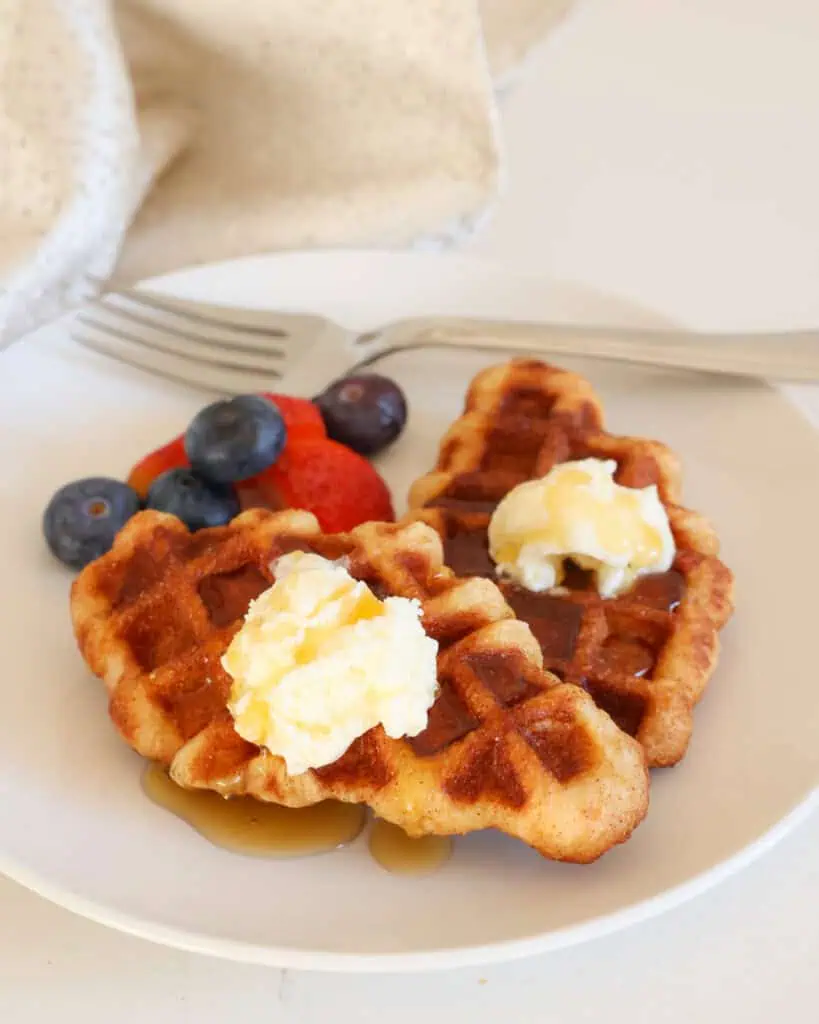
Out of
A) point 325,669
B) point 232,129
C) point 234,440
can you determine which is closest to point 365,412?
point 234,440

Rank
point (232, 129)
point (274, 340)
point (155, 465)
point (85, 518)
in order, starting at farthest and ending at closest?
point (232, 129), point (274, 340), point (155, 465), point (85, 518)

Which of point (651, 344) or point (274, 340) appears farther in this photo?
point (274, 340)

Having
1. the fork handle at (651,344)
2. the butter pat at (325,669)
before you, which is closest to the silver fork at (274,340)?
the fork handle at (651,344)

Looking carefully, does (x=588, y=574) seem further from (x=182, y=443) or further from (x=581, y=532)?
(x=182, y=443)

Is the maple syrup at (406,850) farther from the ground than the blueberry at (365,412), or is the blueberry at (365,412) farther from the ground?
the blueberry at (365,412)

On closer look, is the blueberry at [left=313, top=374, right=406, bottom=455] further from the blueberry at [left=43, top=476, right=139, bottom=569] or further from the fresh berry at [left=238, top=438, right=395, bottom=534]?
the blueberry at [left=43, top=476, right=139, bottom=569]

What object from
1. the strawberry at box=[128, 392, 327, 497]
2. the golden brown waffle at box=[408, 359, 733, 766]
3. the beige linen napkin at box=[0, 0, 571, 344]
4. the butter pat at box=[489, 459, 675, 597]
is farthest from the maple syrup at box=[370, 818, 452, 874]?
the beige linen napkin at box=[0, 0, 571, 344]

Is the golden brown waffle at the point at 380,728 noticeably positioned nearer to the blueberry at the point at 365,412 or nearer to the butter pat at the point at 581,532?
the butter pat at the point at 581,532
